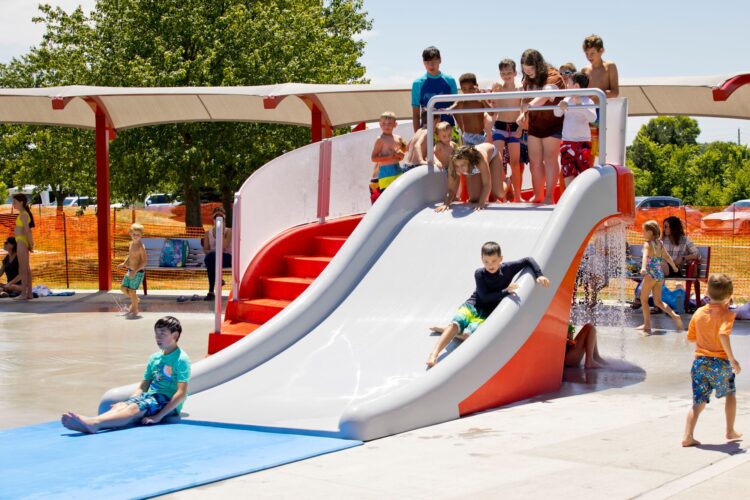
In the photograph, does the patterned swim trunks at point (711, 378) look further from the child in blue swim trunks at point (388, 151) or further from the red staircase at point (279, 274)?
the child in blue swim trunks at point (388, 151)

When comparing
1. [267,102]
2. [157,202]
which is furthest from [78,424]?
[157,202]

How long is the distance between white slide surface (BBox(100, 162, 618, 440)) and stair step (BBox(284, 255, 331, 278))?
51.9 inches

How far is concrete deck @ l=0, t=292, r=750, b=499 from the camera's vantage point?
6176mm

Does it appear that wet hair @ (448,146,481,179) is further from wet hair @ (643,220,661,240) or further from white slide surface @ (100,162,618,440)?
wet hair @ (643,220,661,240)

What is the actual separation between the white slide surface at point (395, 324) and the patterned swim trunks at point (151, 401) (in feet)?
1.00

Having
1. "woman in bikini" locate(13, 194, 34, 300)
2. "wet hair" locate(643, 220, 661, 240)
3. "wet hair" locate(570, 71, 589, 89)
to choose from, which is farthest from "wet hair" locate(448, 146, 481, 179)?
"woman in bikini" locate(13, 194, 34, 300)

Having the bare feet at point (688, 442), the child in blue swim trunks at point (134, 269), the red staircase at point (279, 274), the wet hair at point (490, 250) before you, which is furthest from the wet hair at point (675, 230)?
the bare feet at point (688, 442)

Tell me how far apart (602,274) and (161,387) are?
26.9 ft

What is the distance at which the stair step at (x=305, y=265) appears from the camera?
12.4 m

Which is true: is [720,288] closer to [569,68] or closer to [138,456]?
[138,456]

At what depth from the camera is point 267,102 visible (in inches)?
712

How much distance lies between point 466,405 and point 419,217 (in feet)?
11.2

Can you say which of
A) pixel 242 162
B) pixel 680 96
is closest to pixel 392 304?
pixel 680 96

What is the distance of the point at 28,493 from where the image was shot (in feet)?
20.5
